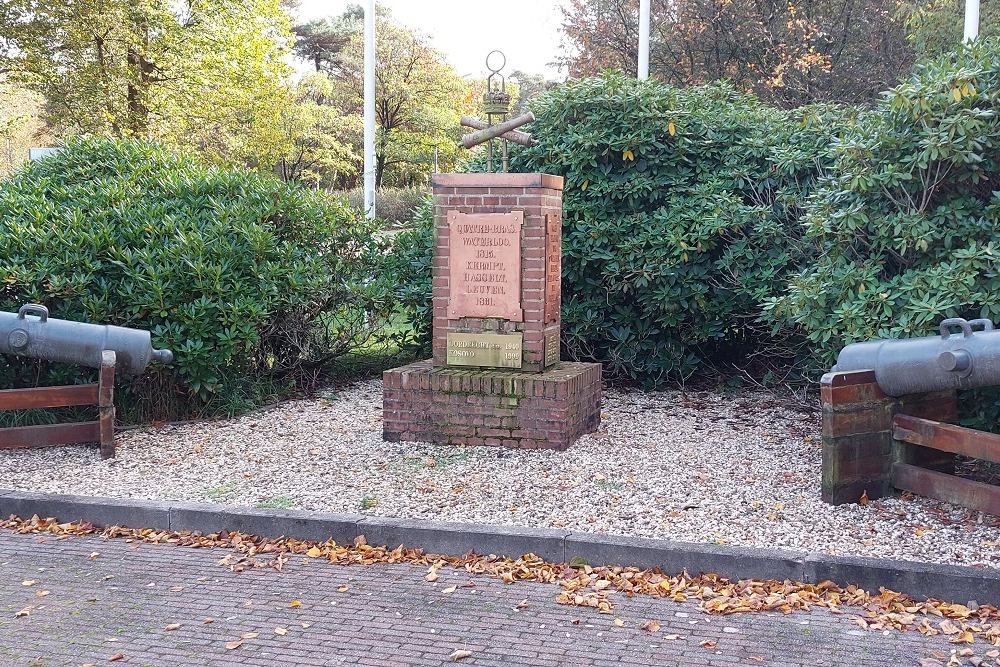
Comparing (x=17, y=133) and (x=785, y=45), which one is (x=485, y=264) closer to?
(x=785, y=45)

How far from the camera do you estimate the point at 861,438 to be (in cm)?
572

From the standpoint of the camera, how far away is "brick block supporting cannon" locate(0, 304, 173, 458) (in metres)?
6.95

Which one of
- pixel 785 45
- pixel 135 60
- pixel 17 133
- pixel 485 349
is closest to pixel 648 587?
pixel 485 349

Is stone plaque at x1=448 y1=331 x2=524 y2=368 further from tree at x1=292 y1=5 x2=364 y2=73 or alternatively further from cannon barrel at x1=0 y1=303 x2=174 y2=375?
tree at x1=292 y1=5 x2=364 y2=73

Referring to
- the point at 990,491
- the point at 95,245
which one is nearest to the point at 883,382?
the point at 990,491

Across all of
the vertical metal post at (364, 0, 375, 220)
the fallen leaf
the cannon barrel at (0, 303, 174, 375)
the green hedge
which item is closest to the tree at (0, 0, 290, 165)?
the vertical metal post at (364, 0, 375, 220)

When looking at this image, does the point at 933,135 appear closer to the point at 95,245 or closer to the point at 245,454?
the point at 245,454

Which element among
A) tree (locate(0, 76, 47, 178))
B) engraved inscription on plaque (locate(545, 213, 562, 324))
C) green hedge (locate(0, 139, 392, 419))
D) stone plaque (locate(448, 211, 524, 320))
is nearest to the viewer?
stone plaque (locate(448, 211, 524, 320))

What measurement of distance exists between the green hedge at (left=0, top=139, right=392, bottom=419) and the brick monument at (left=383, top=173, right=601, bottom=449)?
5.32ft

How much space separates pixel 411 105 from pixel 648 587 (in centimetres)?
3664

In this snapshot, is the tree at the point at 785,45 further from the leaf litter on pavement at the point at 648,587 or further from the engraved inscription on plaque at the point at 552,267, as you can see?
the leaf litter on pavement at the point at 648,587

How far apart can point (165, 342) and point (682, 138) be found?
4797 millimetres

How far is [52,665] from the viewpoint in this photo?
13.4ft

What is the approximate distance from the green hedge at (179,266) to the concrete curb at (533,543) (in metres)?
1.87
